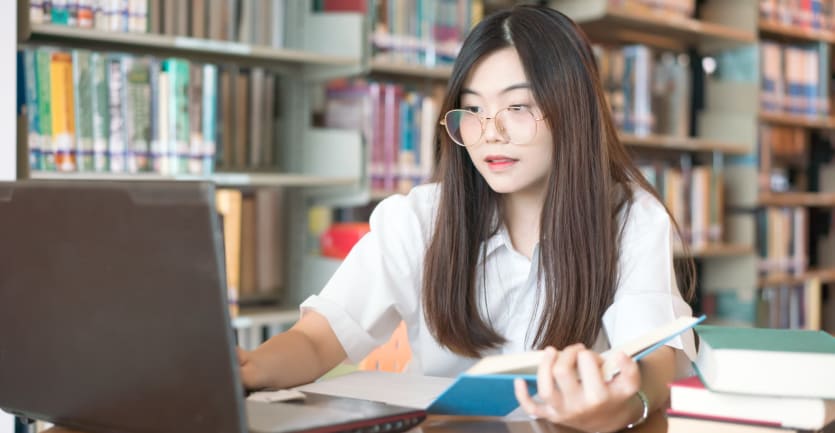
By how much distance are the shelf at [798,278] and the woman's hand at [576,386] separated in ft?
9.97

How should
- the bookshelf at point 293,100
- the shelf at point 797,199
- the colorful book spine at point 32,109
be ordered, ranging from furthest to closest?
the shelf at point 797,199
the bookshelf at point 293,100
the colorful book spine at point 32,109

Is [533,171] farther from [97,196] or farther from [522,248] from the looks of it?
[97,196]

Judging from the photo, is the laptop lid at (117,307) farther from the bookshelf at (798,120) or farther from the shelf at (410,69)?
the bookshelf at (798,120)

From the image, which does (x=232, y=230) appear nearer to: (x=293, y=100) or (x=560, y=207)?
(x=293, y=100)

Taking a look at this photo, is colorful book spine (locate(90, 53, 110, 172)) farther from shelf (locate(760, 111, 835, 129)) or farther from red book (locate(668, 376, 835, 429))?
shelf (locate(760, 111, 835, 129))

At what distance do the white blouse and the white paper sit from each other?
151 mm

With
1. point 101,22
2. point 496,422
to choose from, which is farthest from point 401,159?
point 496,422

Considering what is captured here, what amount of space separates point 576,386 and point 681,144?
8.80 feet

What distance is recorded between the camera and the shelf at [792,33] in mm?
3656

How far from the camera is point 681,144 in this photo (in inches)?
131

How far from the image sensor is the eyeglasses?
1270 mm

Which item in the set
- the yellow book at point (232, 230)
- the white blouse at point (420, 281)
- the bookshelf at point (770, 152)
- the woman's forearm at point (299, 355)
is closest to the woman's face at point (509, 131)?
the white blouse at point (420, 281)

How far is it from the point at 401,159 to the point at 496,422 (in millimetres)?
1766

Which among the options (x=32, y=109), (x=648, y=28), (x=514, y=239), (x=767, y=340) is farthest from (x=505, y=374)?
(x=648, y=28)
